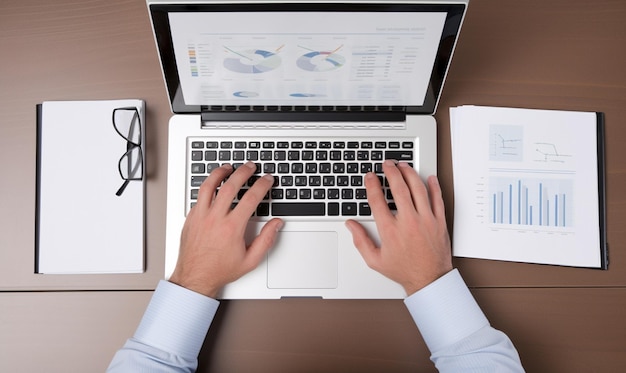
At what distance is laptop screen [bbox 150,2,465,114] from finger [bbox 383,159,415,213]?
0.39 ft

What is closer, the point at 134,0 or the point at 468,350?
the point at 468,350

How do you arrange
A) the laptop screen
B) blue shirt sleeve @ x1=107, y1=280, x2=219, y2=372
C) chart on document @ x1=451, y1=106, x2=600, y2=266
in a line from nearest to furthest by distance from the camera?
the laptop screen < blue shirt sleeve @ x1=107, y1=280, x2=219, y2=372 < chart on document @ x1=451, y1=106, x2=600, y2=266

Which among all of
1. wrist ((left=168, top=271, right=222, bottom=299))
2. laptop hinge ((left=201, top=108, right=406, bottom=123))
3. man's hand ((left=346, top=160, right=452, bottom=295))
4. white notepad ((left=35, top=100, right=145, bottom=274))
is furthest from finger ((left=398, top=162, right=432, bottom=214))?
white notepad ((left=35, top=100, right=145, bottom=274))

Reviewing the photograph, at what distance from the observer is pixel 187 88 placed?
0.69 metres

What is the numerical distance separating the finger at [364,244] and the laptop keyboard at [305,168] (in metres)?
0.03

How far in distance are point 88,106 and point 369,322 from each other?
0.62 meters

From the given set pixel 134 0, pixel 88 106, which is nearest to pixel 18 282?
pixel 88 106

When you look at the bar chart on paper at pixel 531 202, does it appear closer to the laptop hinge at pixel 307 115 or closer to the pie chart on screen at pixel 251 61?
the laptop hinge at pixel 307 115

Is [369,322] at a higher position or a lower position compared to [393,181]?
lower

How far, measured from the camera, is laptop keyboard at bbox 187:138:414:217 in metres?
0.73

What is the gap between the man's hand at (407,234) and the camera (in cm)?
69

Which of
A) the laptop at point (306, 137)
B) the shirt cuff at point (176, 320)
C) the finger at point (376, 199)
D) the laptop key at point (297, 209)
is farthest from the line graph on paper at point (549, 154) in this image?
the shirt cuff at point (176, 320)

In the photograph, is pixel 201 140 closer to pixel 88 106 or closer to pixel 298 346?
pixel 88 106

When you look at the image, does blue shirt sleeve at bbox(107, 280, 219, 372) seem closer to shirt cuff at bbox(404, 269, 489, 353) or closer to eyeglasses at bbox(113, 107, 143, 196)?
eyeglasses at bbox(113, 107, 143, 196)
